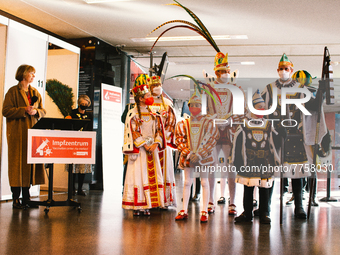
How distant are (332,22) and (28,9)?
5.39 meters

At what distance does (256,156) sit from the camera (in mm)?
3902

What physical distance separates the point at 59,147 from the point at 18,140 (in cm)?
73

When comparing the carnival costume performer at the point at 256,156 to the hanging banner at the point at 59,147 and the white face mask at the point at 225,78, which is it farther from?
the hanging banner at the point at 59,147

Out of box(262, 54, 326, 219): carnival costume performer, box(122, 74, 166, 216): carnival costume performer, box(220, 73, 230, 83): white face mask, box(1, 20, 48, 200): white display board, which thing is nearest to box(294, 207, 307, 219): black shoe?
box(262, 54, 326, 219): carnival costume performer

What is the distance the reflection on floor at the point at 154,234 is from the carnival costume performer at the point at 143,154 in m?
0.20

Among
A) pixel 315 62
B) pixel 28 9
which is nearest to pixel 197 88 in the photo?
pixel 28 9

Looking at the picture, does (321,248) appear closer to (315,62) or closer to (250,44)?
(250,44)

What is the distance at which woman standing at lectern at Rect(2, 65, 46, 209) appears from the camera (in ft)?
15.5

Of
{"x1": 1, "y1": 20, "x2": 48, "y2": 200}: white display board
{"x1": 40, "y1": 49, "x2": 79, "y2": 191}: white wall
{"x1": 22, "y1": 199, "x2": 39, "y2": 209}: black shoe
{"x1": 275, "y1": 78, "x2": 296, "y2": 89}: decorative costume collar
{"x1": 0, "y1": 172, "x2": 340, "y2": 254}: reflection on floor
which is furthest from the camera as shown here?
{"x1": 40, "y1": 49, "x2": 79, "y2": 191}: white wall

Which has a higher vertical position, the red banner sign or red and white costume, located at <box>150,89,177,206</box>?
the red banner sign

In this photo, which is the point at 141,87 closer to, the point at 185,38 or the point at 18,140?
the point at 18,140

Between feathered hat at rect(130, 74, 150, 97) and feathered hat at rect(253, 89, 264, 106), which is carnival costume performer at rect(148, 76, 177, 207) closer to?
feathered hat at rect(130, 74, 150, 97)

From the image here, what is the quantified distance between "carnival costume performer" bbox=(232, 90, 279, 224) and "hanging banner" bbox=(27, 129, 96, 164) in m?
1.81

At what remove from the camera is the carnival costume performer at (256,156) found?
3.90 metres
